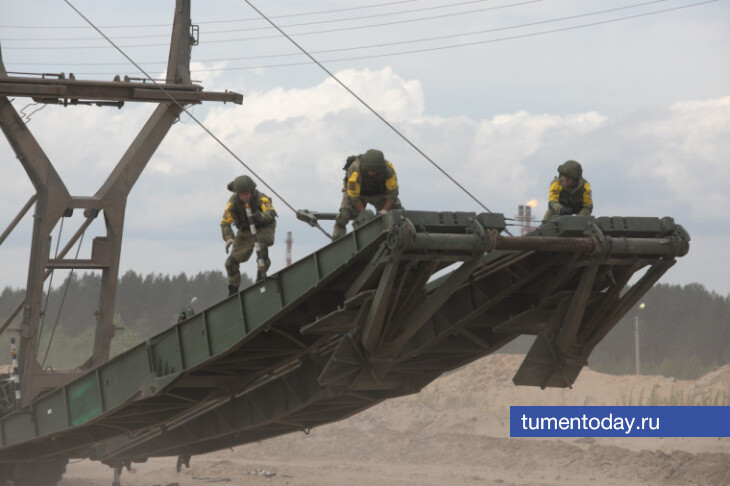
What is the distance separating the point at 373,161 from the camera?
13.2 meters

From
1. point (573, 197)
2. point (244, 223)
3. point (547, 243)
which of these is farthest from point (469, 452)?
point (547, 243)

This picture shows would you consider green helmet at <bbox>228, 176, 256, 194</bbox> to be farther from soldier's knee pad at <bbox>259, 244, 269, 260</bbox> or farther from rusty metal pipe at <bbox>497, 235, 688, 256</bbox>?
rusty metal pipe at <bbox>497, 235, 688, 256</bbox>

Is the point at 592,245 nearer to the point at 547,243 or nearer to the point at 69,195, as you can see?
the point at 547,243

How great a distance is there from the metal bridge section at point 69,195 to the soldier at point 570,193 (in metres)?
8.01

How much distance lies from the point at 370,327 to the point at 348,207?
1.90m

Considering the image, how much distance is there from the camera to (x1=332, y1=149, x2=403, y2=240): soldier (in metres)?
13.2

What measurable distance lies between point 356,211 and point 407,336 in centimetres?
188

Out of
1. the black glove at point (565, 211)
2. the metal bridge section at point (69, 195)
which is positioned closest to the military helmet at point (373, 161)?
the black glove at point (565, 211)

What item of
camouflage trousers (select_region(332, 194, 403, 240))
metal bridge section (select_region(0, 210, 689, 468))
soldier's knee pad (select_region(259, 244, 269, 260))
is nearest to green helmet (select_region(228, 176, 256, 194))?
soldier's knee pad (select_region(259, 244, 269, 260))

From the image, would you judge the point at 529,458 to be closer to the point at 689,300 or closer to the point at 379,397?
the point at 379,397

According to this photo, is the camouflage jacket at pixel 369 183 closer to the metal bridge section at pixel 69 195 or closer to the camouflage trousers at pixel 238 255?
the camouflage trousers at pixel 238 255

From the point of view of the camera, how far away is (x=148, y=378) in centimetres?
1438

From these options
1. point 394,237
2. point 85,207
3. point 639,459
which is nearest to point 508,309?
point 394,237

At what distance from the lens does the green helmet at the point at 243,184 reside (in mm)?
14055
